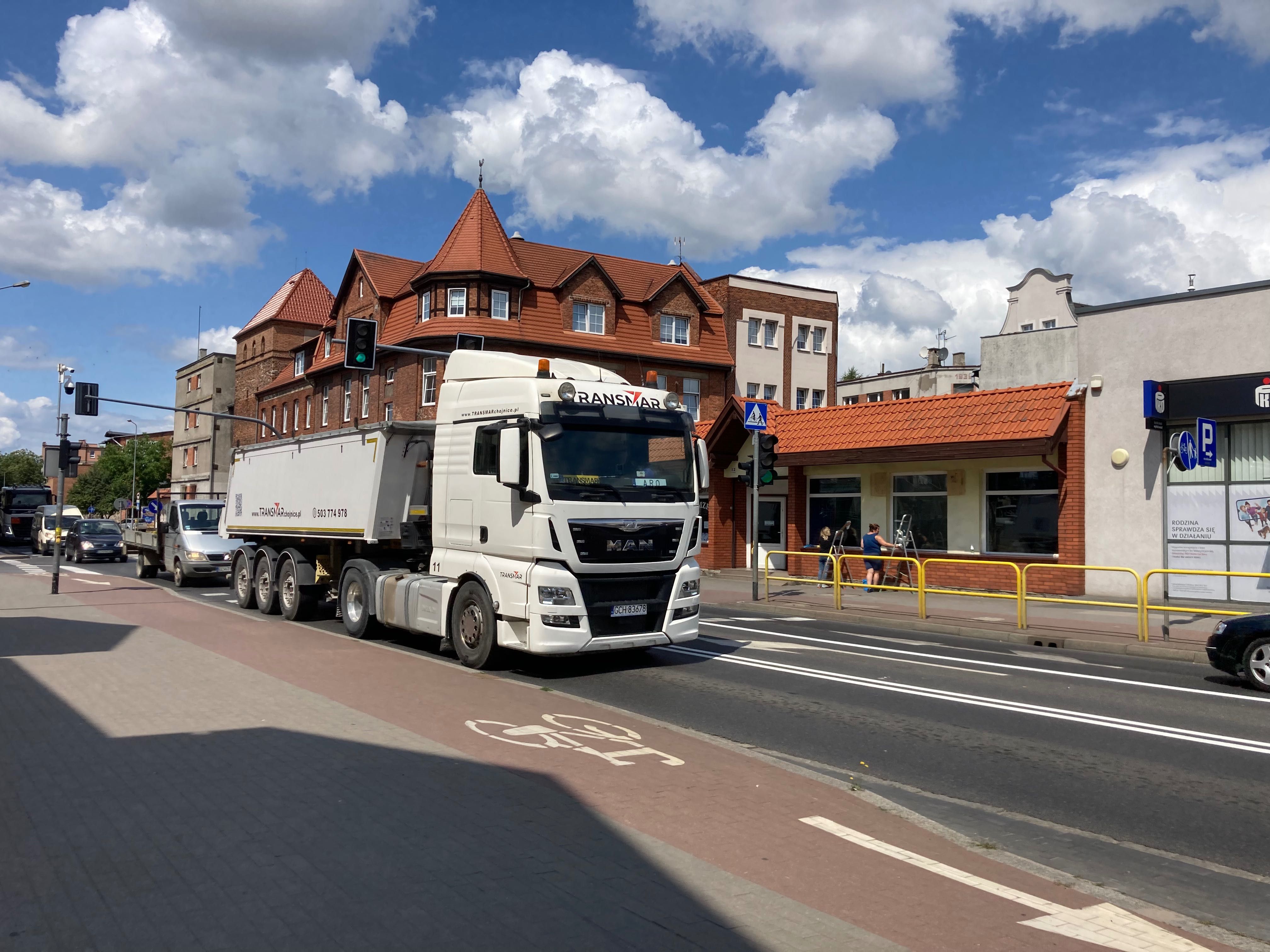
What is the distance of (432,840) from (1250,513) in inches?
750

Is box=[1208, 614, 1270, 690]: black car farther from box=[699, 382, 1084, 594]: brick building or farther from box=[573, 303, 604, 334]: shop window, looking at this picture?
box=[573, 303, 604, 334]: shop window

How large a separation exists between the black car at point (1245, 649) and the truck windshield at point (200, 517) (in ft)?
69.1

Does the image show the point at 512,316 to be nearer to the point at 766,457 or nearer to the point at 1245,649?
the point at 766,457

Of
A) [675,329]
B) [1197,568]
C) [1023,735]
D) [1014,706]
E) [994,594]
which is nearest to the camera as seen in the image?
[1023,735]

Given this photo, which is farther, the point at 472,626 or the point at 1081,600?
the point at 1081,600

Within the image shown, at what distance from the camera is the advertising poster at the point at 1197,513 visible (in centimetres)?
1977

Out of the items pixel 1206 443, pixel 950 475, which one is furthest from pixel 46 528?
pixel 1206 443

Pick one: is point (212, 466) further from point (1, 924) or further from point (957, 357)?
point (1, 924)

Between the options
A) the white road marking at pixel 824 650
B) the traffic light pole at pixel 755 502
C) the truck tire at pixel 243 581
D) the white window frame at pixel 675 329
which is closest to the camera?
the white road marking at pixel 824 650

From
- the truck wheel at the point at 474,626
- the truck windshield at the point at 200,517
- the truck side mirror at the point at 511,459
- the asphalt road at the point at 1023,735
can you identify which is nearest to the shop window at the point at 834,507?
the asphalt road at the point at 1023,735

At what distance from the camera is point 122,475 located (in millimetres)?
100250

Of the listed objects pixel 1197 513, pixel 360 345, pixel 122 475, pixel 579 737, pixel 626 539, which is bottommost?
pixel 579 737

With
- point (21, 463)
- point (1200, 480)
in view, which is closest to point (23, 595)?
point (1200, 480)

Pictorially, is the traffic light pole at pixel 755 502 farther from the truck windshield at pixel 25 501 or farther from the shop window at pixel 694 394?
the truck windshield at pixel 25 501
